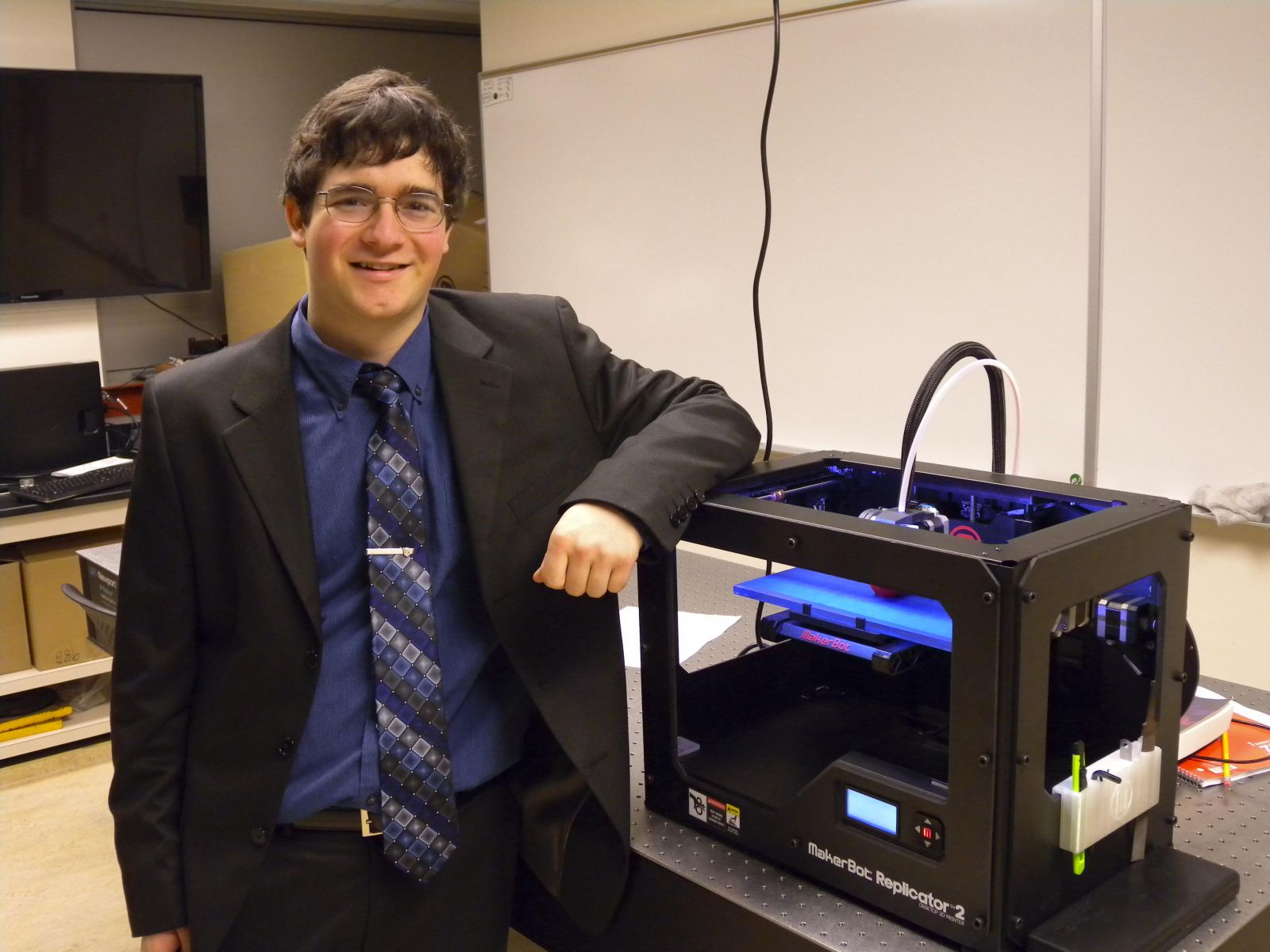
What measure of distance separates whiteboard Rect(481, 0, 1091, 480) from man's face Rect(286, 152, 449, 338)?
1886 millimetres

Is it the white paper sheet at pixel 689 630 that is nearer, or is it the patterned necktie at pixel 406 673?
the patterned necktie at pixel 406 673

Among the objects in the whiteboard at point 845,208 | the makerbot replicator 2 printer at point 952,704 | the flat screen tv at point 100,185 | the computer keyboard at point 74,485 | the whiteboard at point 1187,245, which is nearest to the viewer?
the makerbot replicator 2 printer at point 952,704

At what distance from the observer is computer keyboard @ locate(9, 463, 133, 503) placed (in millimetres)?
2842

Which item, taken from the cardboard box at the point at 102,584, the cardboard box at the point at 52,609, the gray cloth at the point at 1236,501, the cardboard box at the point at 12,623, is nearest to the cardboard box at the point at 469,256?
the cardboard box at the point at 52,609

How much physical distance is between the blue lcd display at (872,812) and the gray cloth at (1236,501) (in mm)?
1755

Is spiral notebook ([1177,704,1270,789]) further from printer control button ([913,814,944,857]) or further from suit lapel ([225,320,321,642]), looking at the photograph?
suit lapel ([225,320,321,642])

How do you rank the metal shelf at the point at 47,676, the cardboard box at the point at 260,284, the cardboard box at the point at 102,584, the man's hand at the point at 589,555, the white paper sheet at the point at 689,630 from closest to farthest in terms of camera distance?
1. the man's hand at the point at 589,555
2. the white paper sheet at the point at 689,630
3. the cardboard box at the point at 102,584
4. the metal shelf at the point at 47,676
5. the cardboard box at the point at 260,284

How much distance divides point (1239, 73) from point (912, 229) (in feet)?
2.63

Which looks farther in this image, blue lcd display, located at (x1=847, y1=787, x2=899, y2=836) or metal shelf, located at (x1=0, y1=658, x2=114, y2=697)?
metal shelf, located at (x1=0, y1=658, x2=114, y2=697)

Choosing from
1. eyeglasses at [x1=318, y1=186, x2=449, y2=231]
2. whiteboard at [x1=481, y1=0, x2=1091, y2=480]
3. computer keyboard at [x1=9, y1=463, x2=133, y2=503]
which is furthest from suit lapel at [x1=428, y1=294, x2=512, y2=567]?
computer keyboard at [x1=9, y1=463, x2=133, y2=503]

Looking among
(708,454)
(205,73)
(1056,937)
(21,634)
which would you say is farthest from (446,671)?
(205,73)

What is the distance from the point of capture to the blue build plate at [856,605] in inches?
36.4

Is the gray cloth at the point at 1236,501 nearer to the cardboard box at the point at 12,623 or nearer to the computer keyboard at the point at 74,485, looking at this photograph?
the computer keyboard at the point at 74,485

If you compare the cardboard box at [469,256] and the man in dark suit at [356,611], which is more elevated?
the cardboard box at [469,256]
